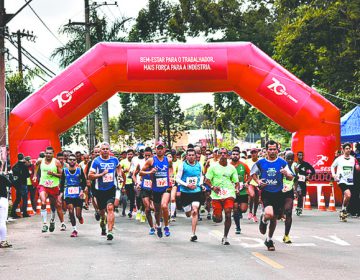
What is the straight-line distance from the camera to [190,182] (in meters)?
14.4

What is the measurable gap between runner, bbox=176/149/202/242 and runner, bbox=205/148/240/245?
0.80m

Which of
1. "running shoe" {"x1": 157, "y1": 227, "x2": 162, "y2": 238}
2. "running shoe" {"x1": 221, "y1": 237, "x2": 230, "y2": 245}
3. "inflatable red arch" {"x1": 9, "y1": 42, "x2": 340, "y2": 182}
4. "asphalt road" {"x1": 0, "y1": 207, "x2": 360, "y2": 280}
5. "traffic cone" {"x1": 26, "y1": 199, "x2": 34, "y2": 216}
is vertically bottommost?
"asphalt road" {"x1": 0, "y1": 207, "x2": 360, "y2": 280}

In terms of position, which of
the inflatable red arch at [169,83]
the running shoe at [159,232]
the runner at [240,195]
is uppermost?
the inflatable red arch at [169,83]

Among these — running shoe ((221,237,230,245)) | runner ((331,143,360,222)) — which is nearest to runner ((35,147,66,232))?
running shoe ((221,237,230,245))

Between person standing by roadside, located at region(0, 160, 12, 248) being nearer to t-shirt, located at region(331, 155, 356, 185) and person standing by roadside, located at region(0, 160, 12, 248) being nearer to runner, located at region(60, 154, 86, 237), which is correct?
runner, located at region(60, 154, 86, 237)

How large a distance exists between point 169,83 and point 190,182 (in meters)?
8.19

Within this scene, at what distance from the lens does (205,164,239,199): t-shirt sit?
1322 cm

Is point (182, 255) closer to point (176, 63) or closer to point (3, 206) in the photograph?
point (3, 206)

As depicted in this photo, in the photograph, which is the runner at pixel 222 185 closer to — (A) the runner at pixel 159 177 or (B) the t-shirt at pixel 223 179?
→ (B) the t-shirt at pixel 223 179

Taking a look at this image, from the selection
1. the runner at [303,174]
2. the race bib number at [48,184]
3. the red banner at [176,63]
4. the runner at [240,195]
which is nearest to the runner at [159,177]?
the runner at [240,195]

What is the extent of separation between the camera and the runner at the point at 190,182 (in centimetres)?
1421

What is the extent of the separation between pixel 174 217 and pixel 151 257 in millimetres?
8228

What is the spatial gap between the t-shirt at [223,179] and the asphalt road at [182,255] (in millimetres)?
882

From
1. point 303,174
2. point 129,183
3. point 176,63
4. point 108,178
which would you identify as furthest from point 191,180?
point 176,63
